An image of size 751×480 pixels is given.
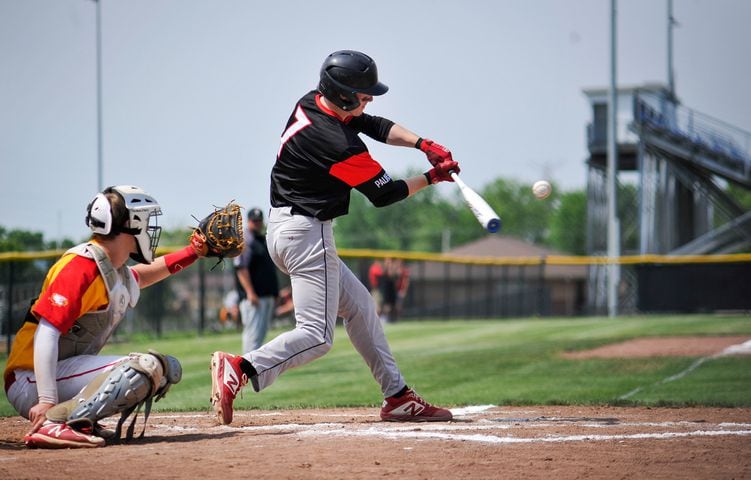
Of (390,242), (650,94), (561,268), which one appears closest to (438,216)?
(390,242)

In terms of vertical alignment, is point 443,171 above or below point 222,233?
above

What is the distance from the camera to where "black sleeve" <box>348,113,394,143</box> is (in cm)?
633

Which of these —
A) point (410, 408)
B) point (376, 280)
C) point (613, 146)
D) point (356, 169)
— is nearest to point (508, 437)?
point (410, 408)

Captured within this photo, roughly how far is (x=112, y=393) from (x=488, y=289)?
1188 inches

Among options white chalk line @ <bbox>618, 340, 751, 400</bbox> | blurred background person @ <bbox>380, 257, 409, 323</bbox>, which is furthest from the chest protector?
blurred background person @ <bbox>380, 257, 409, 323</bbox>

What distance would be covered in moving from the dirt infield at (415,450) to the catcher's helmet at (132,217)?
113cm

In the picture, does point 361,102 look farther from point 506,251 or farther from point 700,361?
point 506,251

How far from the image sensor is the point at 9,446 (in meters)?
5.32

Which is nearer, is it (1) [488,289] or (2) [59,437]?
(2) [59,437]

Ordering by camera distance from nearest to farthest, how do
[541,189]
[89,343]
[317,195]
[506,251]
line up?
[89,343], [317,195], [541,189], [506,251]

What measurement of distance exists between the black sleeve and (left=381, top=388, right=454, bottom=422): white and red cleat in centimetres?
169

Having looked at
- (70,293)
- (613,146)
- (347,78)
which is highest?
(613,146)

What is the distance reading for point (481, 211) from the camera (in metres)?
5.88

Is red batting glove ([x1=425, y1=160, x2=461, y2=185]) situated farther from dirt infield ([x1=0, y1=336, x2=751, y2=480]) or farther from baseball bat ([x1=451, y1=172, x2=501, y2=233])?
dirt infield ([x1=0, y1=336, x2=751, y2=480])
